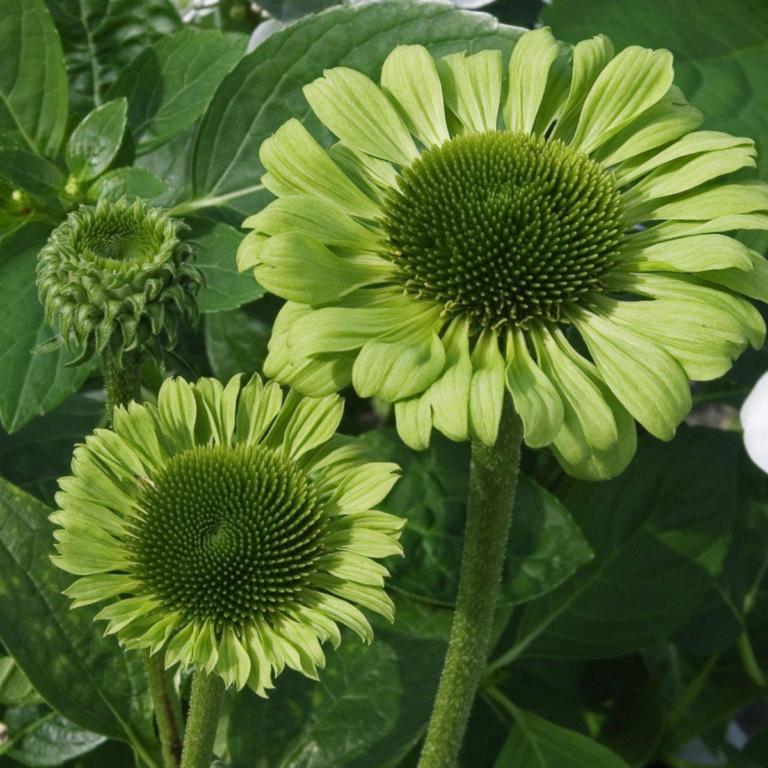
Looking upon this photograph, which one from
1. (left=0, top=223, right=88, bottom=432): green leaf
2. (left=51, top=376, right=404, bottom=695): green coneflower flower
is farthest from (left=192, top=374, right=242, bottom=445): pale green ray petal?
(left=0, top=223, right=88, bottom=432): green leaf

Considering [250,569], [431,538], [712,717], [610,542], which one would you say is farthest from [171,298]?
[712,717]

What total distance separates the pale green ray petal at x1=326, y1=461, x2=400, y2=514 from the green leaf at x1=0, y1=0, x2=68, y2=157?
14.2 inches

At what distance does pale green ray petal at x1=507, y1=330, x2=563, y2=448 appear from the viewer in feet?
1.64

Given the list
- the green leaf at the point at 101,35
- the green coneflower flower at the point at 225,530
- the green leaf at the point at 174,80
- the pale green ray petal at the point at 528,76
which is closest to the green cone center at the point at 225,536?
the green coneflower flower at the point at 225,530

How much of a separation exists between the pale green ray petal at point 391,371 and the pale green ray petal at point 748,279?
5.0 inches

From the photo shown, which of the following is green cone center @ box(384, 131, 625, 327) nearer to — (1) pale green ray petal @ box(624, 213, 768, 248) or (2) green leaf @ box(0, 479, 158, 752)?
(1) pale green ray petal @ box(624, 213, 768, 248)

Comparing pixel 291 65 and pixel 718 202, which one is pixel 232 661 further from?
pixel 291 65

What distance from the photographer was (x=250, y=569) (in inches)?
23.6

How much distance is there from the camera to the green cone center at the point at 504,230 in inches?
23.3

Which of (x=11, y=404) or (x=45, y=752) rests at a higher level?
(x=11, y=404)

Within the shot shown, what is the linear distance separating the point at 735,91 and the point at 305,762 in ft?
1.49

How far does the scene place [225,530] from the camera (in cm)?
60

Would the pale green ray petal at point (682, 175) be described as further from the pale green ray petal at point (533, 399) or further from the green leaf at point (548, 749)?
the green leaf at point (548, 749)

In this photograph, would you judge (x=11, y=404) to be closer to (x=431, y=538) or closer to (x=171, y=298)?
(x=171, y=298)
